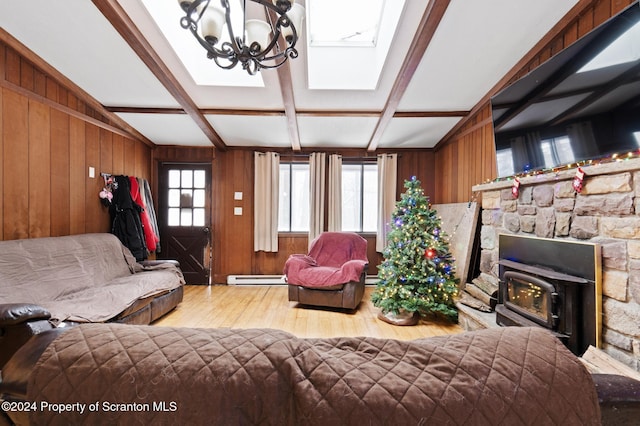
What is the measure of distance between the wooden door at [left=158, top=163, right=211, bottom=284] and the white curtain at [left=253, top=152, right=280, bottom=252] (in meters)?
0.87

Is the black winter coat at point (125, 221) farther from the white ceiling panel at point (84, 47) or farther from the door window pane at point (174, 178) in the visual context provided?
the white ceiling panel at point (84, 47)

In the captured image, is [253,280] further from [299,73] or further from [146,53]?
[146,53]

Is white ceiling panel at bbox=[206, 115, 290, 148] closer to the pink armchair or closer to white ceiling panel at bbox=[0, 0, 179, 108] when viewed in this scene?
white ceiling panel at bbox=[0, 0, 179, 108]

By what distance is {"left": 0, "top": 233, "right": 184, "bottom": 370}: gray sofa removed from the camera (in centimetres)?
157

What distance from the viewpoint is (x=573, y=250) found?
5.92 ft

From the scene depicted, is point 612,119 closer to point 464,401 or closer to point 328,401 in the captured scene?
point 464,401

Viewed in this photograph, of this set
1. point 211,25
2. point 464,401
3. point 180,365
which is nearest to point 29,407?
point 180,365

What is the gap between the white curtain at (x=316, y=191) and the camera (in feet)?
14.8

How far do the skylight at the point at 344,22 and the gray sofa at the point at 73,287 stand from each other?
Answer: 3013mm

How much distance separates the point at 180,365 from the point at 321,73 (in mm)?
3056

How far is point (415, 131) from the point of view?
399cm

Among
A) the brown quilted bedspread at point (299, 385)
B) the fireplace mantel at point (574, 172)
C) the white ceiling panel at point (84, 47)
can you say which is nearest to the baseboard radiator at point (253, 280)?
the white ceiling panel at point (84, 47)

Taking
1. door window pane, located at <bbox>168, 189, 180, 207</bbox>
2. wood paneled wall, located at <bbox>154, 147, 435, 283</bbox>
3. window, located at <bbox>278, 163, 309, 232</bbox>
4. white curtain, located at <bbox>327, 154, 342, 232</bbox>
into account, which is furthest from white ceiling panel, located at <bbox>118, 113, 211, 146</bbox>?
white curtain, located at <bbox>327, 154, 342, 232</bbox>

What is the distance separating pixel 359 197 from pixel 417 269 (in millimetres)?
1940
